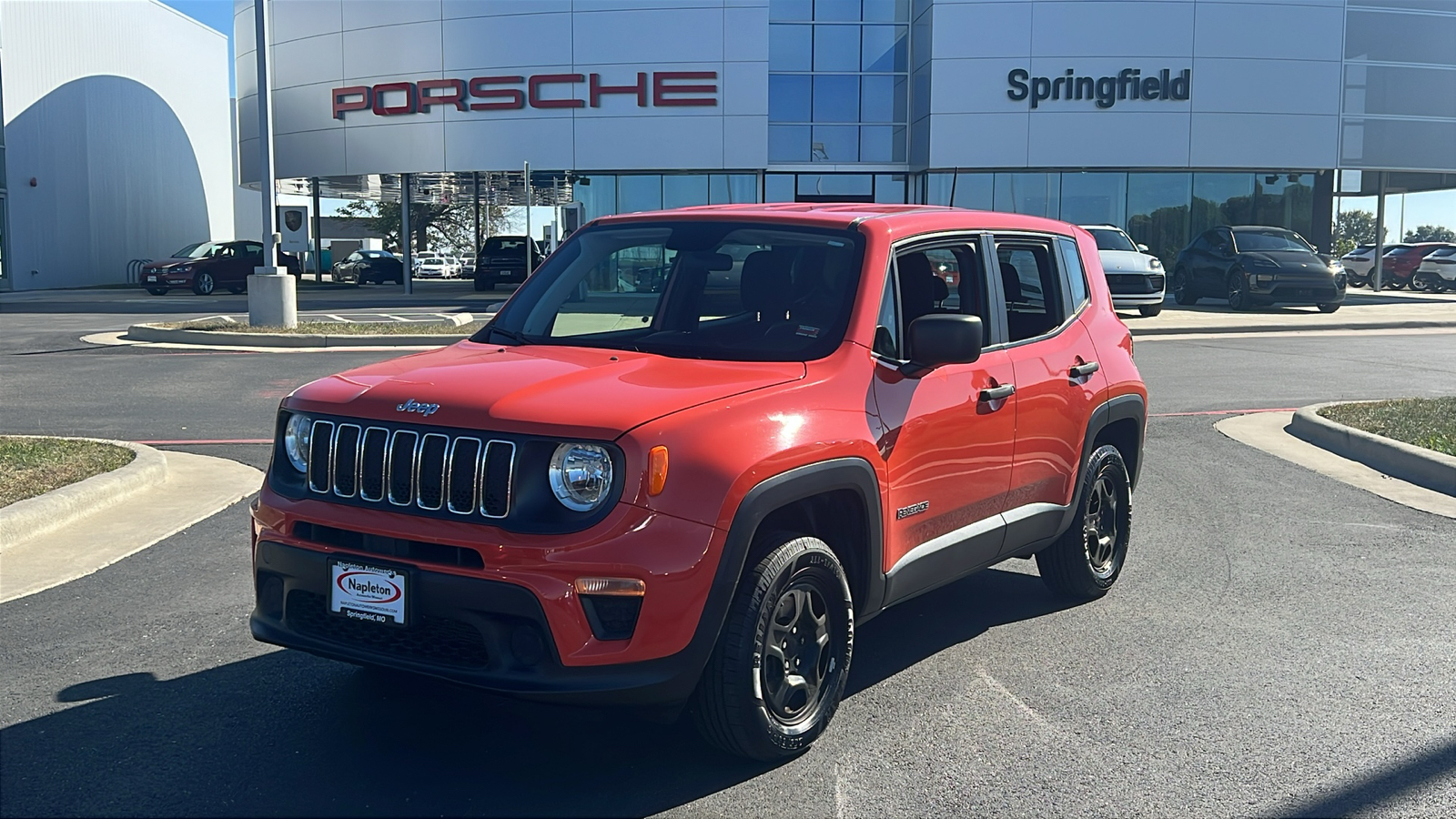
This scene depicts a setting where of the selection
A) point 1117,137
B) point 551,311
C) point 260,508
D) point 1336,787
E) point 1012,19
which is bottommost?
point 1336,787

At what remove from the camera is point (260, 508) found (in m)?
4.13

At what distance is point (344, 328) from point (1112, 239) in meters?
14.6

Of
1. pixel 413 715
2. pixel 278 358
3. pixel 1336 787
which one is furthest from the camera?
pixel 278 358

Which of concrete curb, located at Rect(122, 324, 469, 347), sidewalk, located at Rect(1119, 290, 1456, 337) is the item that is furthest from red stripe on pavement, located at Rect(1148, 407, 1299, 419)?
concrete curb, located at Rect(122, 324, 469, 347)

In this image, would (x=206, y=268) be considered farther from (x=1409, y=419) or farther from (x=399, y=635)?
(x=399, y=635)

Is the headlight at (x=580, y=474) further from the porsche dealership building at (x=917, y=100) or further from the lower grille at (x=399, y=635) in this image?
the porsche dealership building at (x=917, y=100)

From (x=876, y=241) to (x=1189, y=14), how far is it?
31.2 meters

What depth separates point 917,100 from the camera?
34438mm

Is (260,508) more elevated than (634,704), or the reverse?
(260,508)

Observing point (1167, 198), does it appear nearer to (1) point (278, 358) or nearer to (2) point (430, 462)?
(1) point (278, 358)

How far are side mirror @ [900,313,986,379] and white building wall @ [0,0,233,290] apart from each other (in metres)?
44.2

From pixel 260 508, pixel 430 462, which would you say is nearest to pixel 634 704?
pixel 430 462

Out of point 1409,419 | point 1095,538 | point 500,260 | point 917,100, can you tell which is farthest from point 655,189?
point 1095,538

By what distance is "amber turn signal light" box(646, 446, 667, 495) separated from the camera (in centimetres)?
358
